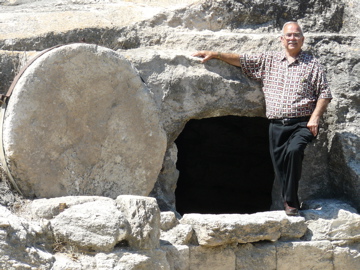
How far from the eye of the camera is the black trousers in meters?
5.29

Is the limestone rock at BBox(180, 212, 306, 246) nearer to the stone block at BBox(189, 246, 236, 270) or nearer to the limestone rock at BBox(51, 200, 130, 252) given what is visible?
the stone block at BBox(189, 246, 236, 270)

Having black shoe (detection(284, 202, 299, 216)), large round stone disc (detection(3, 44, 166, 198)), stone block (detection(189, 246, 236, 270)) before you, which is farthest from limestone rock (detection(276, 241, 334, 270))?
large round stone disc (detection(3, 44, 166, 198))

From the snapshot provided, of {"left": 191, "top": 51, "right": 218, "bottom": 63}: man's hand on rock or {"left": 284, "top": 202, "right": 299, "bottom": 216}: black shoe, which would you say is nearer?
{"left": 284, "top": 202, "right": 299, "bottom": 216}: black shoe

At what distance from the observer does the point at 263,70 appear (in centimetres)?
561

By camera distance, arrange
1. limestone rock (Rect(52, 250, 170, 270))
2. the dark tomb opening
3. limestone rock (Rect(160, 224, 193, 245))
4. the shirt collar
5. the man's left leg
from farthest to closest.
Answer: the dark tomb opening, the shirt collar, the man's left leg, limestone rock (Rect(160, 224, 193, 245)), limestone rock (Rect(52, 250, 170, 270))

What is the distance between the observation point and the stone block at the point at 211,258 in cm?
500

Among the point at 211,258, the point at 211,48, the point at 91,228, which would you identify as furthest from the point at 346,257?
the point at 91,228

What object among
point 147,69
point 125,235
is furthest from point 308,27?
point 125,235

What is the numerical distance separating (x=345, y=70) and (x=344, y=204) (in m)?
1.09

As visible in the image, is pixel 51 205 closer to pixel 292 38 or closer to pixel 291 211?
pixel 291 211

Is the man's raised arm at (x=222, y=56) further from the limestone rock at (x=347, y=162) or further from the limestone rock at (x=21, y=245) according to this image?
the limestone rock at (x=21, y=245)

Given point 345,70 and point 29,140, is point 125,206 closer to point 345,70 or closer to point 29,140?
point 29,140

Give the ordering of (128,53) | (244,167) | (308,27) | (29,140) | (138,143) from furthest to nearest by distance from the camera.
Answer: (244,167) < (308,27) < (128,53) < (138,143) < (29,140)

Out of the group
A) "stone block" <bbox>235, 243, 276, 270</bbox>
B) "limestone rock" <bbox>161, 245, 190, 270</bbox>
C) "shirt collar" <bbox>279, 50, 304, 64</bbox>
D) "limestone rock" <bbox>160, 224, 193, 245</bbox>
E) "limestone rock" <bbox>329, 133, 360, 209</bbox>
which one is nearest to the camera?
"limestone rock" <bbox>161, 245, 190, 270</bbox>
